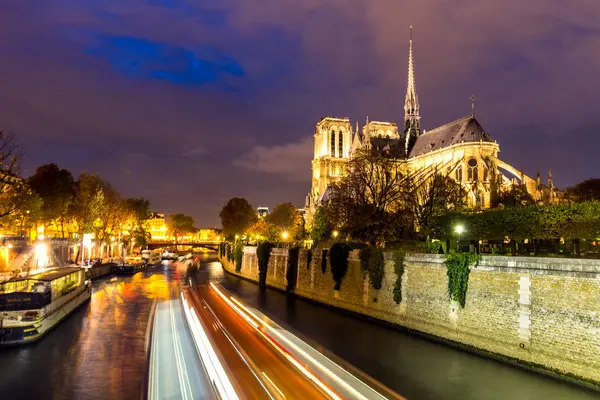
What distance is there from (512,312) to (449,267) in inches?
167

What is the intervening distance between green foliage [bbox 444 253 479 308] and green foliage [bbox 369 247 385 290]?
6.80m

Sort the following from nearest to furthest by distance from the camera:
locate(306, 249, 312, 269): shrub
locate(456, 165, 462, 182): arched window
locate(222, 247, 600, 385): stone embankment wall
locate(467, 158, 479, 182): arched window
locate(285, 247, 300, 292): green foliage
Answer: locate(222, 247, 600, 385): stone embankment wall → locate(306, 249, 312, 269): shrub → locate(285, 247, 300, 292): green foliage → locate(467, 158, 479, 182): arched window → locate(456, 165, 462, 182): arched window

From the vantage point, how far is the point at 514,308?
20781mm

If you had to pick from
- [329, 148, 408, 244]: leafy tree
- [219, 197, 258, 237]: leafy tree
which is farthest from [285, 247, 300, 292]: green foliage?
[219, 197, 258, 237]: leafy tree

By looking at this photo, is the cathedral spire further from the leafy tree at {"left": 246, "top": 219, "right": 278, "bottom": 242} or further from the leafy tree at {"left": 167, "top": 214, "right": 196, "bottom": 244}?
the leafy tree at {"left": 167, "top": 214, "right": 196, "bottom": 244}

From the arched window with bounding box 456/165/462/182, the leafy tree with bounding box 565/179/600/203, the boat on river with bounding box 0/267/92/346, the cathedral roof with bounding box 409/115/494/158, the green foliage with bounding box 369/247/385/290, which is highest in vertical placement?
the cathedral roof with bounding box 409/115/494/158

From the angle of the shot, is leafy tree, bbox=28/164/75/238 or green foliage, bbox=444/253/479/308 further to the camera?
leafy tree, bbox=28/164/75/238

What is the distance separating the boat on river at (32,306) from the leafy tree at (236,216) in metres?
80.4

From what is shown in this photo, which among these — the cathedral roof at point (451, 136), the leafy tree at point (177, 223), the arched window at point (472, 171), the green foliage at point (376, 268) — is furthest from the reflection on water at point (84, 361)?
the leafy tree at point (177, 223)

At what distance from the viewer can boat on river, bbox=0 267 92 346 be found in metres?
23.9

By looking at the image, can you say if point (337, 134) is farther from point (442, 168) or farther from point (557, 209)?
point (557, 209)

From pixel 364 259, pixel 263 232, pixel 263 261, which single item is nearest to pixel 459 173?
pixel 263 261

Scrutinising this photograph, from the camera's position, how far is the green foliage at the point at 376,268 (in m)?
31.0

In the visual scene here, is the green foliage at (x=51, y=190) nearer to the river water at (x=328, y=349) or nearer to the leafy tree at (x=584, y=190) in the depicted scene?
the river water at (x=328, y=349)
